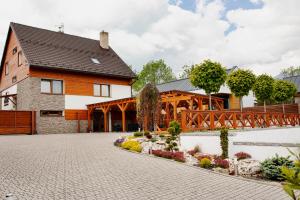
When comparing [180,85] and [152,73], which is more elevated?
[152,73]

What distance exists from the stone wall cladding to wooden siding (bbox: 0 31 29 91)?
89 centimetres

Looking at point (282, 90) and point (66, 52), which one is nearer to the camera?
point (282, 90)

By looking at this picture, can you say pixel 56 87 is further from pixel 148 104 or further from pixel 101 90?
pixel 148 104

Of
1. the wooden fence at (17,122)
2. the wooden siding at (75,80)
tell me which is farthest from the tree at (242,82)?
the wooden fence at (17,122)

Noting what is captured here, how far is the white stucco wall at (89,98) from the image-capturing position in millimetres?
26023

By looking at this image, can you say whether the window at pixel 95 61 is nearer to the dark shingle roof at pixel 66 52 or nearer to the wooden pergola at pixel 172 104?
the dark shingle roof at pixel 66 52

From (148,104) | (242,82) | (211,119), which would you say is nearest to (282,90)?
(242,82)

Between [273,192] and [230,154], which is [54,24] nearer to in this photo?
[230,154]

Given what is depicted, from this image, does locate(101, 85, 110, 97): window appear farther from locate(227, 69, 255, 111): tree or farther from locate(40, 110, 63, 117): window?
locate(227, 69, 255, 111): tree

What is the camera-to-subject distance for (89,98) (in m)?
27.5

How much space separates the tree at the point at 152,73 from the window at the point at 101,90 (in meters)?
29.2

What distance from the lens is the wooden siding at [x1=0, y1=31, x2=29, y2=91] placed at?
83.4 feet

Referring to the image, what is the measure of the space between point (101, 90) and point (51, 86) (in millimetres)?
4861

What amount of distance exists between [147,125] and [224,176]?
10.8m
